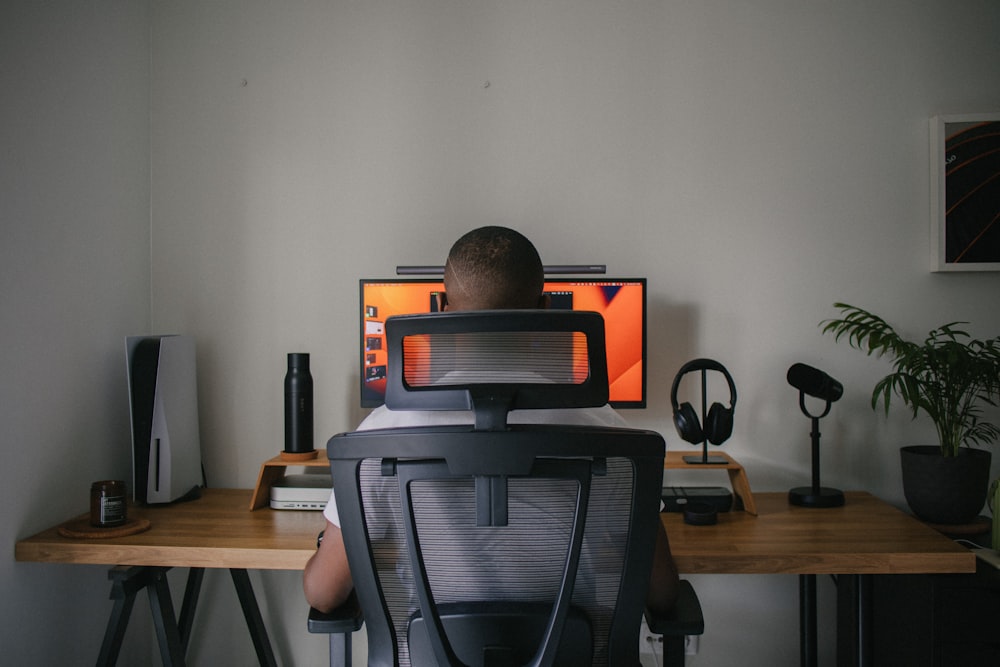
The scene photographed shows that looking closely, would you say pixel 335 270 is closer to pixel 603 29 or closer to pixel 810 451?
pixel 603 29

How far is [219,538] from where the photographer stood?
1.67 meters

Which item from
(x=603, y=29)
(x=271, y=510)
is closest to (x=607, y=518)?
(x=271, y=510)

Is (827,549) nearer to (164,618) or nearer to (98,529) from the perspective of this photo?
(164,618)

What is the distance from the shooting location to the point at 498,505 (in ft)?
2.92

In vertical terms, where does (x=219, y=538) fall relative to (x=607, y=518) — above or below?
below

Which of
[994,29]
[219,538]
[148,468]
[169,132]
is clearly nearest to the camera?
[219,538]

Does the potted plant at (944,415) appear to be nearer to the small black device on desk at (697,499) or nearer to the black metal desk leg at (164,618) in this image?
the small black device on desk at (697,499)

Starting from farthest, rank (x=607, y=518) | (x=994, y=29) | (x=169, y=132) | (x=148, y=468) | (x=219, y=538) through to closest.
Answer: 1. (x=169, y=132)
2. (x=994, y=29)
3. (x=148, y=468)
4. (x=219, y=538)
5. (x=607, y=518)

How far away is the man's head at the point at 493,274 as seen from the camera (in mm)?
1111

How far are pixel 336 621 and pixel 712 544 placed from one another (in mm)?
903

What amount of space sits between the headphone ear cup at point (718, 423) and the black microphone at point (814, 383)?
0.77ft

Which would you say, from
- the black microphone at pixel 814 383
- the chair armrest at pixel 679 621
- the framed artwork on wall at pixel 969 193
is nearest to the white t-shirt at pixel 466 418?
the chair armrest at pixel 679 621

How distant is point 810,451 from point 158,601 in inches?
75.2

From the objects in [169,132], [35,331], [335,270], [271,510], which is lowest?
[271,510]
